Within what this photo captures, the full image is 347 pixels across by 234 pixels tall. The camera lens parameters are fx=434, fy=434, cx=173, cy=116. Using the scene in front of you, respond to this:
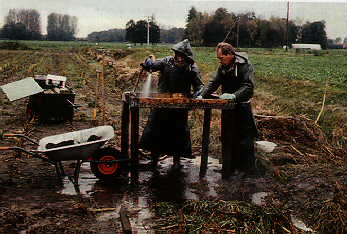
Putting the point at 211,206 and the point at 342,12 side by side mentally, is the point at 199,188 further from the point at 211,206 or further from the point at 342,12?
the point at 342,12

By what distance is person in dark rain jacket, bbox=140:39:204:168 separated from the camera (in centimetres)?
625

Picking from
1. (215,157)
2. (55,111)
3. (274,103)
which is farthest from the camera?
(274,103)

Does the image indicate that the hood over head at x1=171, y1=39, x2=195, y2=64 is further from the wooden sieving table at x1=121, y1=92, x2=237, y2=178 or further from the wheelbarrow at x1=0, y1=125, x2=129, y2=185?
the wheelbarrow at x1=0, y1=125, x2=129, y2=185

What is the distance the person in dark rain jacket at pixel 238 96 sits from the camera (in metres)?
5.84

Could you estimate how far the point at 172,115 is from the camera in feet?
20.7

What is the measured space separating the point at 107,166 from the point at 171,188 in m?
0.91

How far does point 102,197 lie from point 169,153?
1398 mm

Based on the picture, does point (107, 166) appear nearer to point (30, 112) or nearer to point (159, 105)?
point (159, 105)

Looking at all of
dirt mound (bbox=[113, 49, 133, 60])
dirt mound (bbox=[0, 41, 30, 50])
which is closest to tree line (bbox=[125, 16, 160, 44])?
dirt mound (bbox=[113, 49, 133, 60])

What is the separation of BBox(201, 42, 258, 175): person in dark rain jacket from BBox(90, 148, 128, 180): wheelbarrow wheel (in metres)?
1.46

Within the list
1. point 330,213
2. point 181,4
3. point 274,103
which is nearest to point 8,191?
point 181,4

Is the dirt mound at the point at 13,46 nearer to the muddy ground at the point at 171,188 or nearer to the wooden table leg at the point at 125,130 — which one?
the muddy ground at the point at 171,188

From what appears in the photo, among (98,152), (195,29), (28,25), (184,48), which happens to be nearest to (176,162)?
(98,152)

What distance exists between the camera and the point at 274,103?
13047 mm
